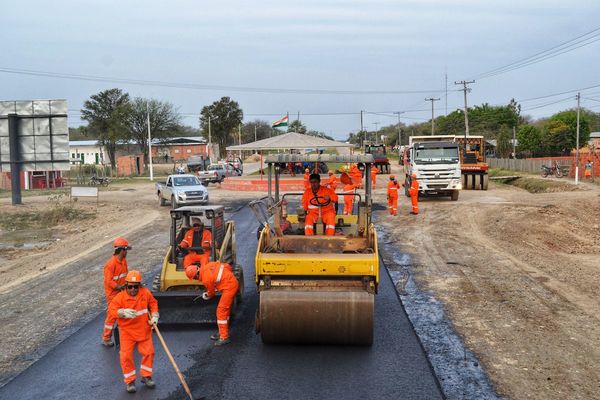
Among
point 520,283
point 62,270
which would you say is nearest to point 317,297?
point 520,283

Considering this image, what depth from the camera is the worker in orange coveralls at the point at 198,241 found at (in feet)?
31.6

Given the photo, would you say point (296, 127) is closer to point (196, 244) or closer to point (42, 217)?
point (42, 217)

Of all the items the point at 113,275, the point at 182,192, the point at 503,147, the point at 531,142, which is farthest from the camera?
the point at 503,147

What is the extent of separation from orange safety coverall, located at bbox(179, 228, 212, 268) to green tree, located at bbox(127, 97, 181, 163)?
60.6 meters

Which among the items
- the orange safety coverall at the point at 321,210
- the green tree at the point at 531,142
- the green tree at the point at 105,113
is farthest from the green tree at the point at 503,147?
the orange safety coverall at the point at 321,210

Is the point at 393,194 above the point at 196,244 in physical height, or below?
above

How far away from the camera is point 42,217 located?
25453 millimetres

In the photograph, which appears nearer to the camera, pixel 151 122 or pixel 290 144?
pixel 290 144

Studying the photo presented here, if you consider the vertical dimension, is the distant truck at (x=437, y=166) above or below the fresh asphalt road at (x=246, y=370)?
above

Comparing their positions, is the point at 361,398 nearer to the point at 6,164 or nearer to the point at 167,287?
the point at 167,287

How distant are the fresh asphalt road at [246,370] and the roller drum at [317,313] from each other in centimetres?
30

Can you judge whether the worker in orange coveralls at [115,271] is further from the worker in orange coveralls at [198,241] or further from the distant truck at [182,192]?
the distant truck at [182,192]

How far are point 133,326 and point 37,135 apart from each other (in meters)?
23.7

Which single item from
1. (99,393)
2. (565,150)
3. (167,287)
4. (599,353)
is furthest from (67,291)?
(565,150)
